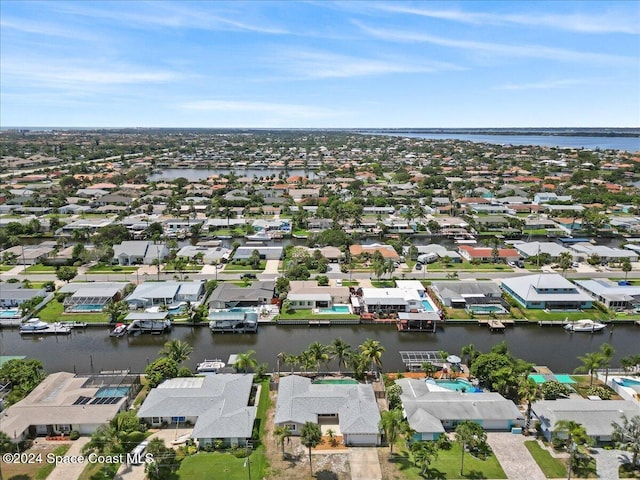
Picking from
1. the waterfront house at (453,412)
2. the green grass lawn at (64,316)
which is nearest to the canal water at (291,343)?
the green grass lawn at (64,316)

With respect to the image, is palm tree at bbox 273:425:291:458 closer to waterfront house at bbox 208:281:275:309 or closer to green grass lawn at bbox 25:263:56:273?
waterfront house at bbox 208:281:275:309

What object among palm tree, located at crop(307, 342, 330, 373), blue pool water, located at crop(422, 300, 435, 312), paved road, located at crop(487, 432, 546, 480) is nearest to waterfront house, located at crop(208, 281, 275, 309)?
palm tree, located at crop(307, 342, 330, 373)

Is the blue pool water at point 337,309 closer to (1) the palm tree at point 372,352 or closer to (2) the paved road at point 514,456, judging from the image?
(1) the palm tree at point 372,352

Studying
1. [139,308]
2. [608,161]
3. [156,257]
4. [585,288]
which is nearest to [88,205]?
[156,257]

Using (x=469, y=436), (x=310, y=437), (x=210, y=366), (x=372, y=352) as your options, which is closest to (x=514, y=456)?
(x=469, y=436)

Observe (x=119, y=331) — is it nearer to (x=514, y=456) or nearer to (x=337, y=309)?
(x=337, y=309)

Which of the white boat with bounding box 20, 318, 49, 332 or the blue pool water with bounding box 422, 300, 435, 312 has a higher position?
the blue pool water with bounding box 422, 300, 435, 312
